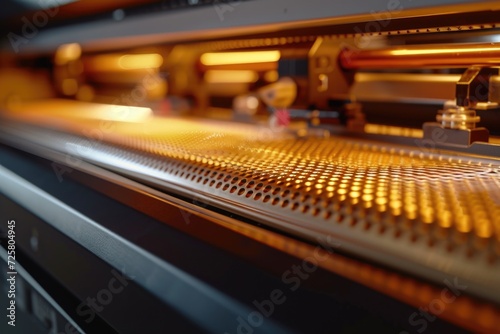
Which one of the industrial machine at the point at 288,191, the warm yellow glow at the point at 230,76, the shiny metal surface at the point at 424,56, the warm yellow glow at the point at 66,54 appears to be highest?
the warm yellow glow at the point at 66,54

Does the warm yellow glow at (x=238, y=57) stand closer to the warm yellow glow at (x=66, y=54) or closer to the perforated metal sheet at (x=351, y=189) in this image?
the perforated metal sheet at (x=351, y=189)

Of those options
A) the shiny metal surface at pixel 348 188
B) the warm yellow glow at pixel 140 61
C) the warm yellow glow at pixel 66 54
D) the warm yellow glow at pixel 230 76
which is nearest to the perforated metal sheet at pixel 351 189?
the shiny metal surface at pixel 348 188

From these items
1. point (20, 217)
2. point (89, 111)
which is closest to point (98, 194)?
point (20, 217)

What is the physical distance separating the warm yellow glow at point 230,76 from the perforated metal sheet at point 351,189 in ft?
2.23

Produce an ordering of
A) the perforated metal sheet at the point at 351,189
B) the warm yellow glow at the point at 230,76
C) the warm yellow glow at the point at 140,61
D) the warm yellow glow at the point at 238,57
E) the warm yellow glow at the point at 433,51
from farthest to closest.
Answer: the warm yellow glow at the point at 140,61
the warm yellow glow at the point at 230,76
the warm yellow glow at the point at 238,57
the warm yellow glow at the point at 433,51
the perforated metal sheet at the point at 351,189

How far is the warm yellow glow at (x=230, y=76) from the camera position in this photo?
2014 millimetres

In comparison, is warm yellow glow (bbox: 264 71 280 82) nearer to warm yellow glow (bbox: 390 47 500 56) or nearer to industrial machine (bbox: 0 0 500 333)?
industrial machine (bbox: 0 0 500 333)

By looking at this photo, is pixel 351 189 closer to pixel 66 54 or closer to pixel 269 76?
pixel 269 76

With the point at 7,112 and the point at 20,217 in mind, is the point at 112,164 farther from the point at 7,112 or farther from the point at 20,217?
the point at 7,112

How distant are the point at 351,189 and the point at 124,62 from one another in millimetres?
2423

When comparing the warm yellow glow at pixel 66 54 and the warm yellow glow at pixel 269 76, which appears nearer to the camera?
the warm yellow glow at pixel 269 76

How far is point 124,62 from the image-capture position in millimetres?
2887

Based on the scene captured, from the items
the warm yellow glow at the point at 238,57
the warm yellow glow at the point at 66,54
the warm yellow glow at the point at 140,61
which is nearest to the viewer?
the warm yellow glow at the point at 238,57

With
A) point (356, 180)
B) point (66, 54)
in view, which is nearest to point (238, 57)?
point (356, 180)
